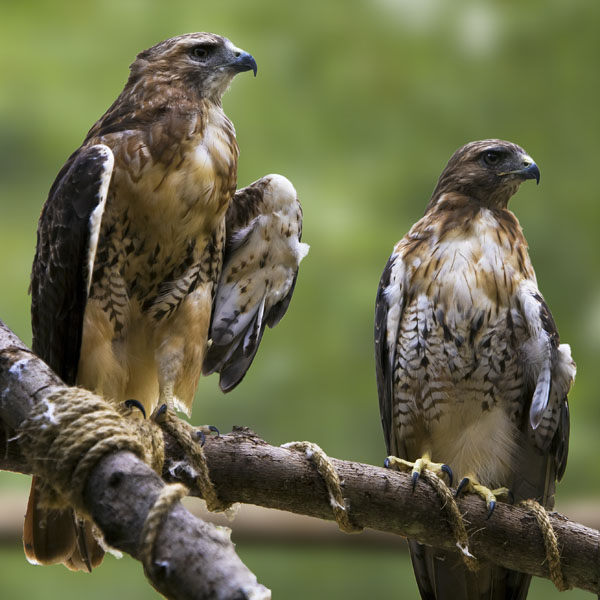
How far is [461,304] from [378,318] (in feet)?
0.95

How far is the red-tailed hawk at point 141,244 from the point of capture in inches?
99.6

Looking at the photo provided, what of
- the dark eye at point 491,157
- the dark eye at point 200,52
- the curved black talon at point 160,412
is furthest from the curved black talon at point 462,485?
the dark eye at point 200,52

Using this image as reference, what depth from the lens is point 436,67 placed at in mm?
5043

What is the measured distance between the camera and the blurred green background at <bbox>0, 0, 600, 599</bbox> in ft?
14.8

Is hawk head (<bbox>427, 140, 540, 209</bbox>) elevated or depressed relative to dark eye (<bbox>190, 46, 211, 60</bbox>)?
depressed

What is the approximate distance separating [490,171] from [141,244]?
1.25 m

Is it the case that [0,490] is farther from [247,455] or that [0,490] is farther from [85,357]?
[247,455]

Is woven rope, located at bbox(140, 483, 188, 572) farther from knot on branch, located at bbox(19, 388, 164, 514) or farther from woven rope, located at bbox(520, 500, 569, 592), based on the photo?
woven rope, located at bbox(520, 500, 569, 592)

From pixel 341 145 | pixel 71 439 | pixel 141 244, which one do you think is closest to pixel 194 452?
pixel 71 439

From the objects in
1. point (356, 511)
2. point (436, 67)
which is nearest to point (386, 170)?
point (436, 67)

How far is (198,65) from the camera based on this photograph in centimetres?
285

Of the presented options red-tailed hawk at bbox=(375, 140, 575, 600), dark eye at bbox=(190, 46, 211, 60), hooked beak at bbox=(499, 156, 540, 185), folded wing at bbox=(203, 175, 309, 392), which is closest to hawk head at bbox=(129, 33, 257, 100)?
dark eye at bbox=(190, 46, 211, 60)

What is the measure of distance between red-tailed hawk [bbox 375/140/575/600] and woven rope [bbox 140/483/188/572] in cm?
145

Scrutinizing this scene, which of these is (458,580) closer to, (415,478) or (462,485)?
(462,485)
